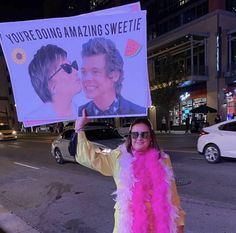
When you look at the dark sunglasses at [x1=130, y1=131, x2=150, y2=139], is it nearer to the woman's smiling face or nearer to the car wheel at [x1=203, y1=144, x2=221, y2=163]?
the woman's smiling face

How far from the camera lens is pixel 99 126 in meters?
14.7

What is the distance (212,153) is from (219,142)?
0.45m

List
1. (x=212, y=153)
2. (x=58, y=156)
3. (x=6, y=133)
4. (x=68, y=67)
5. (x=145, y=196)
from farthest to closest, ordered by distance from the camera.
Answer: (x=6, y=133) < (x=58, y=156) < (x=212, y=153) < (x=68, y=67) < (x=145, y=196)

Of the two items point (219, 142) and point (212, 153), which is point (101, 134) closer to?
point (212, 153)

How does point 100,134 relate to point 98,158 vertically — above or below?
below

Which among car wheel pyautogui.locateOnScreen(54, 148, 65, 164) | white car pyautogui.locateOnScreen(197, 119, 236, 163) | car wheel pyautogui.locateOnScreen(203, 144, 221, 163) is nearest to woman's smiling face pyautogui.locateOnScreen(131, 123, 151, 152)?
white car pyautogui.locateOnScreen(197, 119, 236, 163)

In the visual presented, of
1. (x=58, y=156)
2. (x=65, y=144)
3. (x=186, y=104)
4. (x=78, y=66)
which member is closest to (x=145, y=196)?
(x=78, y=66)

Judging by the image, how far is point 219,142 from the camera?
12.8 m

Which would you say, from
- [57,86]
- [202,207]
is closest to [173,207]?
[57,86]

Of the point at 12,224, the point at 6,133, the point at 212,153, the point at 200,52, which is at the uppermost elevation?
the point at 200,52

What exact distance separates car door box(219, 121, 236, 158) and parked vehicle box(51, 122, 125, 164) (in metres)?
3.33

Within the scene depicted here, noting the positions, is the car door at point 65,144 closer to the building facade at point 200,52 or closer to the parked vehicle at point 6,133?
the building facade at point 200,52

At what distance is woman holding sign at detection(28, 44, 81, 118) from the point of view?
9.78 feet

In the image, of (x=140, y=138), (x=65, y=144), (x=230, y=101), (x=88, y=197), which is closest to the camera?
(x=140, y=138)
